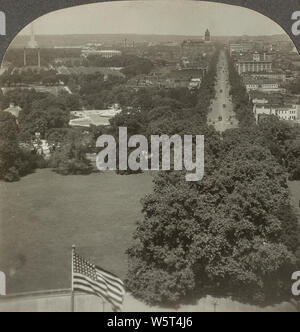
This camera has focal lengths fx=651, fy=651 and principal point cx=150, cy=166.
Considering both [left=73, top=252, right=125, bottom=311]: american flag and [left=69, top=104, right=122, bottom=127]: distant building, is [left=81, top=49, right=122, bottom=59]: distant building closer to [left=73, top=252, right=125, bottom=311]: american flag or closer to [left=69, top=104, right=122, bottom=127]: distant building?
[left=69, top=104, right=122, bottom=127]: distant building

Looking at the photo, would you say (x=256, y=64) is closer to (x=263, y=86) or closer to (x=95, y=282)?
(x=263, y=86)

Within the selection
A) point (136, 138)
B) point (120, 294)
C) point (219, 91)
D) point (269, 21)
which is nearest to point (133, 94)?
point (136, 138)

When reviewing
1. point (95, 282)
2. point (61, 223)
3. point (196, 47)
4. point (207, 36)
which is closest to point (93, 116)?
point (61, 223)

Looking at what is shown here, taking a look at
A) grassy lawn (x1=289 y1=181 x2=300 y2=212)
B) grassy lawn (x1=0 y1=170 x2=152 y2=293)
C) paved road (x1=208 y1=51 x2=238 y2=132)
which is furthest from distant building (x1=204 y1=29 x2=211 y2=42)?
grassy lawn (x1=289 y1=181 x2=300 y2=212)

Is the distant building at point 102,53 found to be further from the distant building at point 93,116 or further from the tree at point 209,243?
the tree at point 209,243

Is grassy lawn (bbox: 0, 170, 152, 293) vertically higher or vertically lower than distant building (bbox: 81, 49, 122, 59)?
lower

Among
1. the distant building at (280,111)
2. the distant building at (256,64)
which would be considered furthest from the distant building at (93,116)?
the distant building at (280,111)
